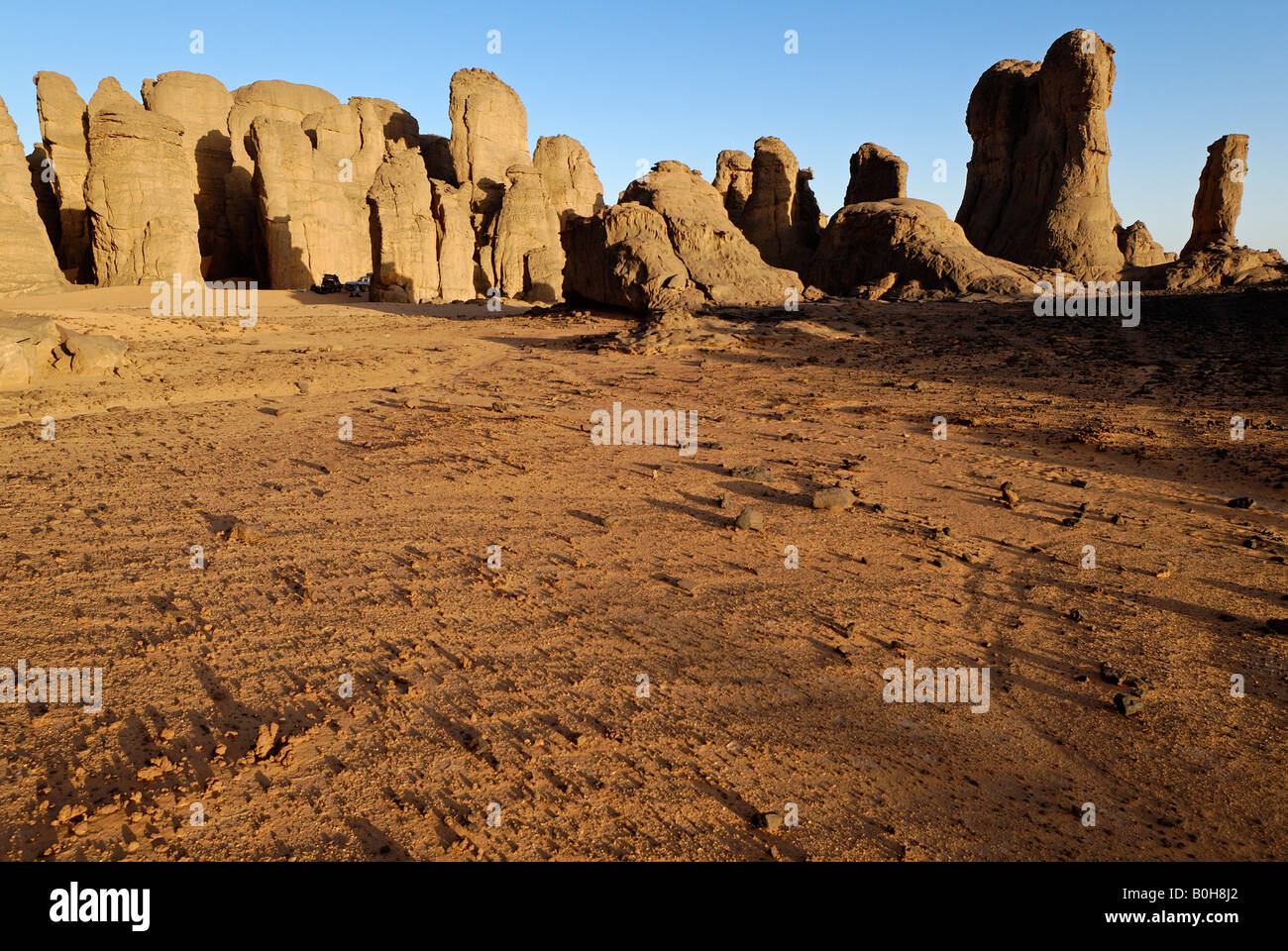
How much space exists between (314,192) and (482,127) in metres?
9.78

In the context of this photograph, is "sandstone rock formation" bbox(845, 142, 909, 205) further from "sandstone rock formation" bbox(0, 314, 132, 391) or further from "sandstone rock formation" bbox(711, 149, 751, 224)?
"sandstone rock formation" bbox(0, 314, 132, 391)

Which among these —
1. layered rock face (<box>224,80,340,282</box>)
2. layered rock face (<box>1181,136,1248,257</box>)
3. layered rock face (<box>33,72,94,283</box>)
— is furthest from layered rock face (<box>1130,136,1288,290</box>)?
layered rock face (<box>33,72,94,283</box>)

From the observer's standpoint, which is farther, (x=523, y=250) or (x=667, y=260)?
(x=523, y=250)

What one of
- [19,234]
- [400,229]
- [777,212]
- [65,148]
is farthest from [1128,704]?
[65,148]

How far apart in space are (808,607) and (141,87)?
4319 centimetres

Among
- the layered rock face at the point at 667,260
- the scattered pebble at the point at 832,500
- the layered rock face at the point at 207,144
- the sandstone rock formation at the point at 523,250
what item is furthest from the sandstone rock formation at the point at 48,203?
the scattered pebble at the point at 832,500

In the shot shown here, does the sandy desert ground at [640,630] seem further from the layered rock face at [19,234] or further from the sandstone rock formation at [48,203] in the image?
the sandstone rock formation at [48,203]

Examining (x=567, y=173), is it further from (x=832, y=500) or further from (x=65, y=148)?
(x=832, y=500)

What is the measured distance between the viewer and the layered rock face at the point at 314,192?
89.7ft

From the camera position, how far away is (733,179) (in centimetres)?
3072

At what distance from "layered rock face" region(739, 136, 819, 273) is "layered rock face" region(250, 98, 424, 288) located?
13.1m

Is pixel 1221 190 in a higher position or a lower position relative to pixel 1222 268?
higher

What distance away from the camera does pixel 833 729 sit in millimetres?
3037

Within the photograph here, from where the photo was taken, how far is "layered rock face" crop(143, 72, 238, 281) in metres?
31.3
